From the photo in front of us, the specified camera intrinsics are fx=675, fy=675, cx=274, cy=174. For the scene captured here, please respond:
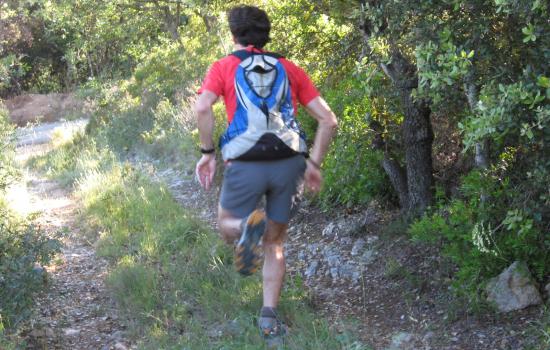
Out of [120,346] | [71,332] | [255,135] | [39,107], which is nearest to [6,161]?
[71,332]

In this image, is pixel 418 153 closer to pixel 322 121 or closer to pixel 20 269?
pixel 322 121

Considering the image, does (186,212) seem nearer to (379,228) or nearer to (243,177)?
(379,228)

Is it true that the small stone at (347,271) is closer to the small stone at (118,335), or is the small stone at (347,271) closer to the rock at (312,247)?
the rock at (312,247)

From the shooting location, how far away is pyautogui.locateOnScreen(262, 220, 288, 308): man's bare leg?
14.0ft

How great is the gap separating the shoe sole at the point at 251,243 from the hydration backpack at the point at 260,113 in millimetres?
357

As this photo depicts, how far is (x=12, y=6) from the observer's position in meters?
23.3

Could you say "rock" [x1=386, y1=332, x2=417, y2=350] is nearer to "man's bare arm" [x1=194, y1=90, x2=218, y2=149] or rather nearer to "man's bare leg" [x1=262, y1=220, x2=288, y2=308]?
"man's bare leg" [x1=262, y1=220, x2=288, y2=308]

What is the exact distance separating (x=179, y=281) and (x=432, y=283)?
6.68ft

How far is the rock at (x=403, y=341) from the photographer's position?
4.12 m

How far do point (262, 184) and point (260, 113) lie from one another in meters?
0.43

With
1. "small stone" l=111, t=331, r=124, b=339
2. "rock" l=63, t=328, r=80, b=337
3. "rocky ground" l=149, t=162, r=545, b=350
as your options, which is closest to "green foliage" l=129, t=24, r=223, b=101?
"rocky ground" l=149, t=162, r=545, b=350

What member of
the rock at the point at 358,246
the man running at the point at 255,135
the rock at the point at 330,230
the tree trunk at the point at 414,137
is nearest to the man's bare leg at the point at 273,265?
the man running at the point at 255,135

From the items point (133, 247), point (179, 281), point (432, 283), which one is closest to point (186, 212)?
point (133, 247)

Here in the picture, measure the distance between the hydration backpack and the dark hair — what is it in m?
0.11
